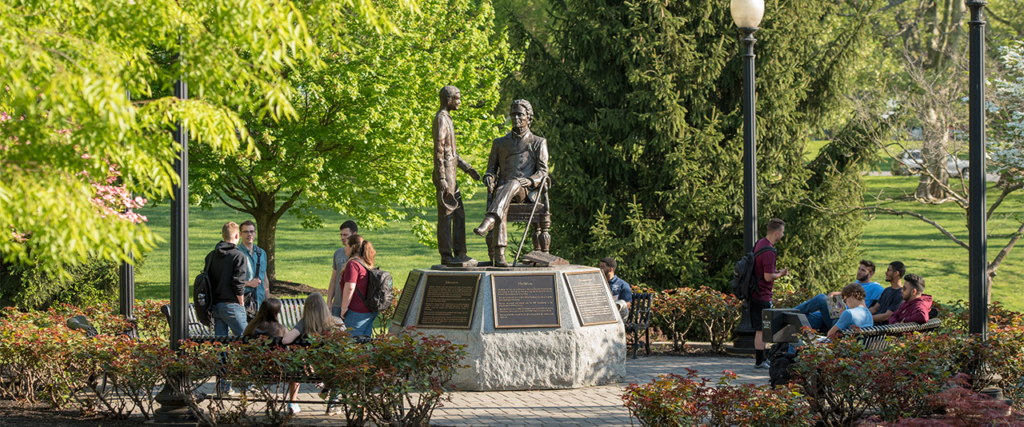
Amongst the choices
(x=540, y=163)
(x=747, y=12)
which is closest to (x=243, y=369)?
(x=540, y=163)

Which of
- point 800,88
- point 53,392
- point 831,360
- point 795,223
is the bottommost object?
point 53,392

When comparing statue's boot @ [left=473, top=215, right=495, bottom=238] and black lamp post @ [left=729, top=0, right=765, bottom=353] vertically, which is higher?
black lamp post @ [left=729, top=0, right=765, bottom=353]

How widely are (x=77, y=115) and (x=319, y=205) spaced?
1485 cm

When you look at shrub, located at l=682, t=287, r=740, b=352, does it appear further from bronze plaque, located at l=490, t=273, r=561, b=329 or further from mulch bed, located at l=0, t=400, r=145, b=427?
mulch bed, located at l=0, t=400, r=145, b=427

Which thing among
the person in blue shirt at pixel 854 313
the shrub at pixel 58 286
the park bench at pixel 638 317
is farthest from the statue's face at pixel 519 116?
the shrub at pixel 58 286

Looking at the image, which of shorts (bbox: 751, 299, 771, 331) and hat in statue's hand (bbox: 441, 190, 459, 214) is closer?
hat in statue's hand (bbox: 441, 190, 459, 214)

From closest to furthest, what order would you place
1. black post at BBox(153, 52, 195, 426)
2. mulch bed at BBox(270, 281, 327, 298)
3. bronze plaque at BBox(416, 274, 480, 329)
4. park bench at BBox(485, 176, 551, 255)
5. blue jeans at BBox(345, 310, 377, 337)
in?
1. black post at BBox(153, 52, 195, 426)
2. bronze plaque at BBox(416, 274, 480, 329)
3. blue jeans at BBox(345, 310, 377, 337)
4. park bench at BBox(485, 176, 551, 255)
5. mulch bed at BBox(270, 281, 327, 298)

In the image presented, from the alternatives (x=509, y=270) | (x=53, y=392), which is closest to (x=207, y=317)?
(x=53, y=392)

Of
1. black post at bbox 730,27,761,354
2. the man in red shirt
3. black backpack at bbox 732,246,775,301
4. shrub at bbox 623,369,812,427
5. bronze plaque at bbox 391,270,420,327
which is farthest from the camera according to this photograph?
black post at bbox 730,27,761,354

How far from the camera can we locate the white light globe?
10.6m

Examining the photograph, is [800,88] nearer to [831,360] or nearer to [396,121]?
[396,121]

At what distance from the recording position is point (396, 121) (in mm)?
16781

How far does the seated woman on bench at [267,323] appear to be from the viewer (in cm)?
755

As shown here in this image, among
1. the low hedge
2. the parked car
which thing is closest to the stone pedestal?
the low hedge
